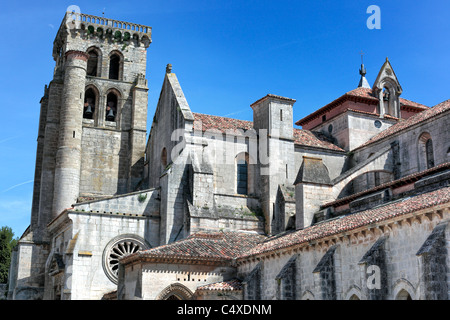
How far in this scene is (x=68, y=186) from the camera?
34.6 metres

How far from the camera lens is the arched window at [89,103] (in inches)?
1485

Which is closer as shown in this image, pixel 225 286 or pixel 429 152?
pixel 225 286

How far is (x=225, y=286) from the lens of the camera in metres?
23.8

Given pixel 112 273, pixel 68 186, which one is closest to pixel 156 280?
pixel 112 273

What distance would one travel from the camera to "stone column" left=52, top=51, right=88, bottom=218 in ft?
113

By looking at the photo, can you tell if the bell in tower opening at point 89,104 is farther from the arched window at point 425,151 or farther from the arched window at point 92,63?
the arched window at point 425,151

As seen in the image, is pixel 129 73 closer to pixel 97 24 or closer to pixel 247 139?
pixel 97 24

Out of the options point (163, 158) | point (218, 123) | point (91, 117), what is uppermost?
point (91, 117)

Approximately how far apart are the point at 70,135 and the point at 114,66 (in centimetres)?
675

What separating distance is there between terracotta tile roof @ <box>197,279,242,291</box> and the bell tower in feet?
44.2

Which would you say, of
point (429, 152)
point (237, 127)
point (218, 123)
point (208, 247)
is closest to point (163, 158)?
point (218, 123)

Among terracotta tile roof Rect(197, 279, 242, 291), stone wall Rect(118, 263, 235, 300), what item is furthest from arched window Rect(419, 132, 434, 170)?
stone wall Rect(118, 263, 235, 300)

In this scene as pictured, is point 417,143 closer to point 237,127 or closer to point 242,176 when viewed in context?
point 242,176

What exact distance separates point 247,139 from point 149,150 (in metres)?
7.72
